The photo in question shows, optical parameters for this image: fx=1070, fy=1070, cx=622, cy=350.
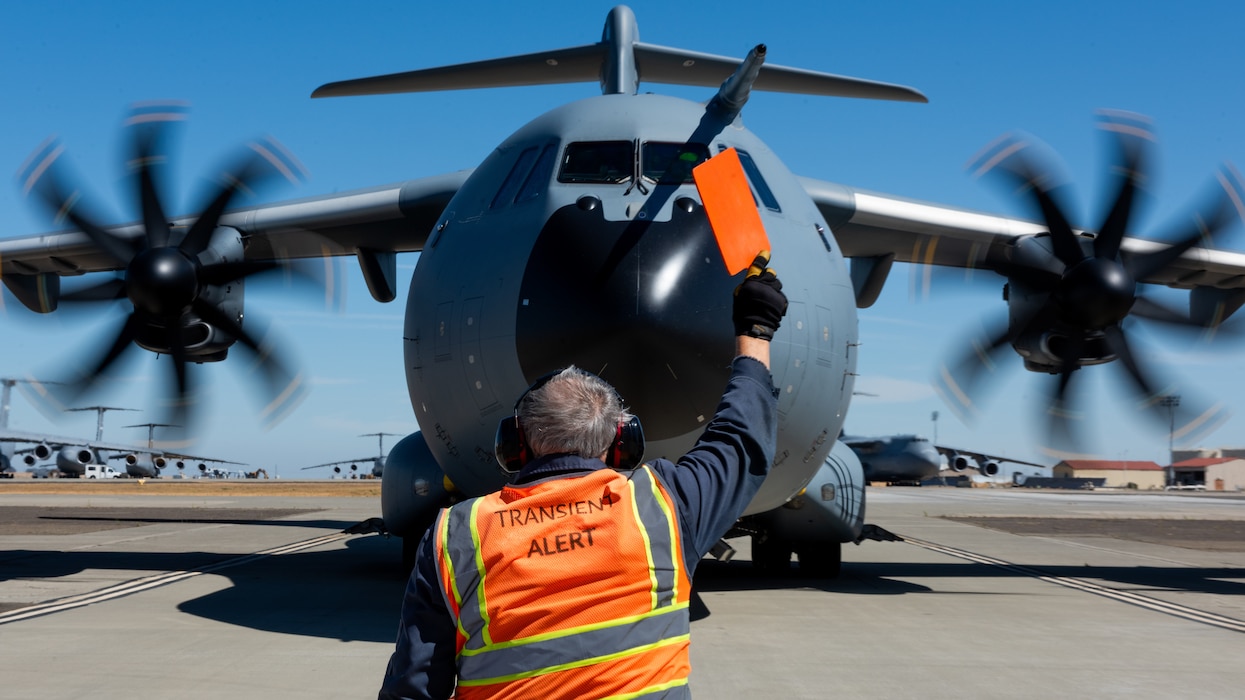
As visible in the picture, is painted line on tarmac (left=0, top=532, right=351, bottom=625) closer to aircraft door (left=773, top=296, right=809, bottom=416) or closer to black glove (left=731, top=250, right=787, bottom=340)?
aircraft door (left=773, top=296, right=809, bottom=416)

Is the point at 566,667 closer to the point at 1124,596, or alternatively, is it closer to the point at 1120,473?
the point at 1124,596

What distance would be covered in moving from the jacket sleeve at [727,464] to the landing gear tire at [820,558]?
9295 millimetres

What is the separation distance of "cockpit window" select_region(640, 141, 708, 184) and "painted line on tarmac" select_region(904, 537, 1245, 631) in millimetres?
5874

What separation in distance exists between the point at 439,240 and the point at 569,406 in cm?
550

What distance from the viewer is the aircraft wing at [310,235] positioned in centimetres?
1135

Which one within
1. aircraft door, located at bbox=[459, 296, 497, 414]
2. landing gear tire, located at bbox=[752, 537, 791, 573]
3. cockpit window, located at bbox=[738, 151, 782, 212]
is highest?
cockpit window, located at bbox=[738, 151, 782, 212]

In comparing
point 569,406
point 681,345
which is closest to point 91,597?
point 681,345

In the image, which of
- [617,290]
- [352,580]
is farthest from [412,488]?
[617,290]

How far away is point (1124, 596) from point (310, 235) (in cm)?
960

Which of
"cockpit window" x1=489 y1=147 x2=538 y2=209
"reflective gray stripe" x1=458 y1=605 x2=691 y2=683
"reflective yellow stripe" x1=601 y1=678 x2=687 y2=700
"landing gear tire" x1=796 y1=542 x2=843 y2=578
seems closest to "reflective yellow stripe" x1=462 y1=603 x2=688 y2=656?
"reflective gray stripe" x1=458 y1=605 x2=691 y2=683

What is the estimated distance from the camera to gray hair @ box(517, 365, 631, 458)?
237 cm

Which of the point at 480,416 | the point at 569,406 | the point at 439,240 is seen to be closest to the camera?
the point at 569,406

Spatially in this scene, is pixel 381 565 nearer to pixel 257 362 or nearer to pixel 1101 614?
pixel 257 362

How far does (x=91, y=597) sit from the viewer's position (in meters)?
9.70
